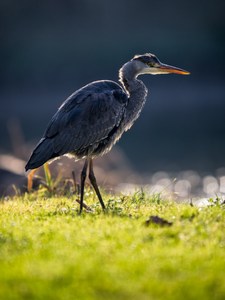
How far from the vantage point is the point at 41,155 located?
31.6 ft

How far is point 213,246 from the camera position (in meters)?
7.00

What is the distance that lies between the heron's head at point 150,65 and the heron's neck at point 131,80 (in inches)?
Answer: 3.5

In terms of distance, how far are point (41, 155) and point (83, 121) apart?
2.72 feet

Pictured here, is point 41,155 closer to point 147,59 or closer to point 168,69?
point 147,59

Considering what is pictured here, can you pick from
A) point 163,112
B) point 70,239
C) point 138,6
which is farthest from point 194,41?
point 70,239

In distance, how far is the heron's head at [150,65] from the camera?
11109mm

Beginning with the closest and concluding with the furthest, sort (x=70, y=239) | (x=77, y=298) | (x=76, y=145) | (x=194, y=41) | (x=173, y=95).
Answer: (x=77, y=298) < (x=70, y=239) < (x=76, y=145) < (x=173, y=95) < (x=194, y=41)

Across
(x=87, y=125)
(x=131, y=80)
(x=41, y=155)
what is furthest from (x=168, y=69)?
(x=41, y=155)

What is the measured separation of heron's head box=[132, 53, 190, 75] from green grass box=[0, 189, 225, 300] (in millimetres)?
2978

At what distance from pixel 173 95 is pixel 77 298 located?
228ft

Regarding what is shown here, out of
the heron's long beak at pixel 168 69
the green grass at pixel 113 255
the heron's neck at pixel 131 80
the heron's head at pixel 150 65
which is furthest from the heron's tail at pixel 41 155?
the heron's long beak at pixel 168 69

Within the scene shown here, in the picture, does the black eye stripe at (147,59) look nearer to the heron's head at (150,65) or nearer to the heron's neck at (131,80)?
the heron's head at (150,65)

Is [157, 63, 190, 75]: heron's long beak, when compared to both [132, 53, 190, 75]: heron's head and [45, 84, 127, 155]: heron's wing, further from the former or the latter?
[45, 84, 127, 155]: heron's wing

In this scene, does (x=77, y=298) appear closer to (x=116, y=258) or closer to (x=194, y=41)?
(x=116, y=258)
